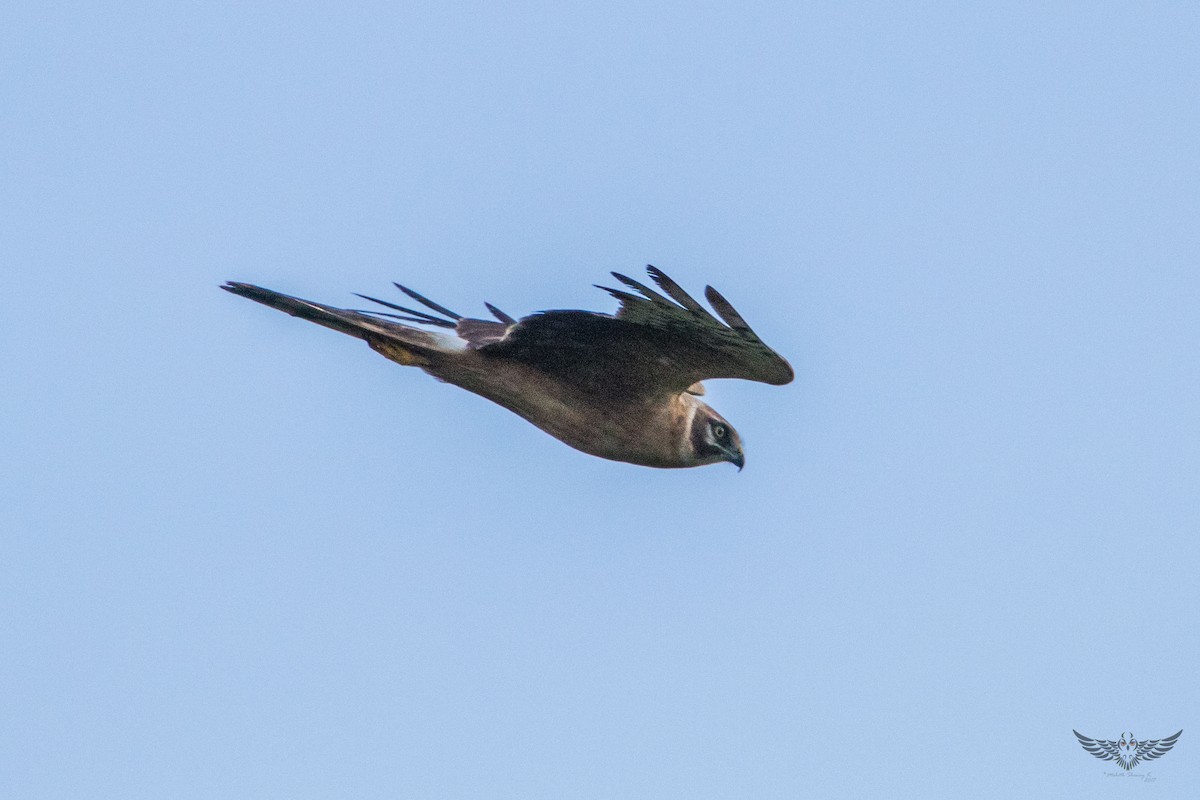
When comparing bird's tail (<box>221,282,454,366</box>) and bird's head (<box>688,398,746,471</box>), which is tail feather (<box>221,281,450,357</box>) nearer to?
bird's tail (<box>221,282,454,366</box>)

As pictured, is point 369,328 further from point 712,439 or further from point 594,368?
point 712,439

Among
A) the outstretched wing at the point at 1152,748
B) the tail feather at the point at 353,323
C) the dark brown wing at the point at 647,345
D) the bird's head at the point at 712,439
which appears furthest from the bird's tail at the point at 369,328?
the outstretched wing at the point at 1152,748

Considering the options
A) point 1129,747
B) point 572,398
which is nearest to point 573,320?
point 572,398

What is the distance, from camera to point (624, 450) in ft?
31.5

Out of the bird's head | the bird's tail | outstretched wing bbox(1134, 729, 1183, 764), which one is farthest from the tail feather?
outstretched wing bbox(1134, 729, 1183, 764)

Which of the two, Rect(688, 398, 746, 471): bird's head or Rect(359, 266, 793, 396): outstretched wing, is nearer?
Rect(359, 266, 793, 396): outstretched wing

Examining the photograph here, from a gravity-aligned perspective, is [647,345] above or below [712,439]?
above

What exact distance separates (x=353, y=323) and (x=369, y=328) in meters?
0.09

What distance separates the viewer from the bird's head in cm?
973

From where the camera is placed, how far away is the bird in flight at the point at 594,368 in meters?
8.96

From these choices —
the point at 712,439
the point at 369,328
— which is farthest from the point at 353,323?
the point at 712,439

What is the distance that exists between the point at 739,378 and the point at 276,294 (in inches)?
95.1

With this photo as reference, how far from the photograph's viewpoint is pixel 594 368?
934 centimetres

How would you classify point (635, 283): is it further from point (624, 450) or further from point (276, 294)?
point (276, 294)
